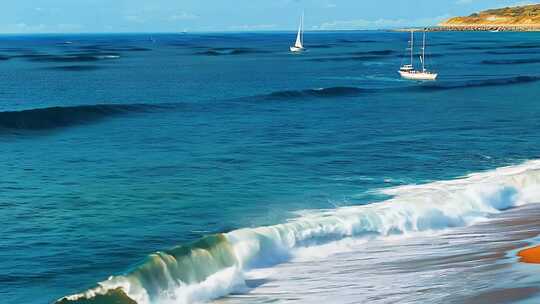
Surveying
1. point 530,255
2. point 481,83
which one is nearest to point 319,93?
point 481,83

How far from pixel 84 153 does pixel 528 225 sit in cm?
2216

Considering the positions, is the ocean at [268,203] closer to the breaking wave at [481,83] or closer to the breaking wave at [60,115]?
the breaking wave at [60,115]

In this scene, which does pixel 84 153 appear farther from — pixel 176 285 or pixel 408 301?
pixel 408 301

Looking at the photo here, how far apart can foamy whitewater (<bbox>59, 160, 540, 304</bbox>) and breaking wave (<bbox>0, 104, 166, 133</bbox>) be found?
27247mm

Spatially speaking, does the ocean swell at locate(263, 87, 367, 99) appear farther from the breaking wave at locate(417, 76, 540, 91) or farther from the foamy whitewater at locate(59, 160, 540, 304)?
the foamy whitewater at locate(59, 160, 540, 304)

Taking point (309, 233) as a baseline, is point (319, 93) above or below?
above

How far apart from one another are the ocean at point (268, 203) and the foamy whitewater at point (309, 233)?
6cm

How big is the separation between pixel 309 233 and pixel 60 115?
112 feet

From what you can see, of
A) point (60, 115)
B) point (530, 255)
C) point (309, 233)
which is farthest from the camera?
point (60, 115)

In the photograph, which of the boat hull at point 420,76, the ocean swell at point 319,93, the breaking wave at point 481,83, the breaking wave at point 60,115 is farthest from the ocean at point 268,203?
the boat hull at point 420,76

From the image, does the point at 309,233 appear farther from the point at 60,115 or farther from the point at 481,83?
the point at 481,83

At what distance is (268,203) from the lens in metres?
25.9

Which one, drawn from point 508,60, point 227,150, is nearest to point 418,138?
point 227,150

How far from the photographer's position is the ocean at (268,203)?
1728 cm
